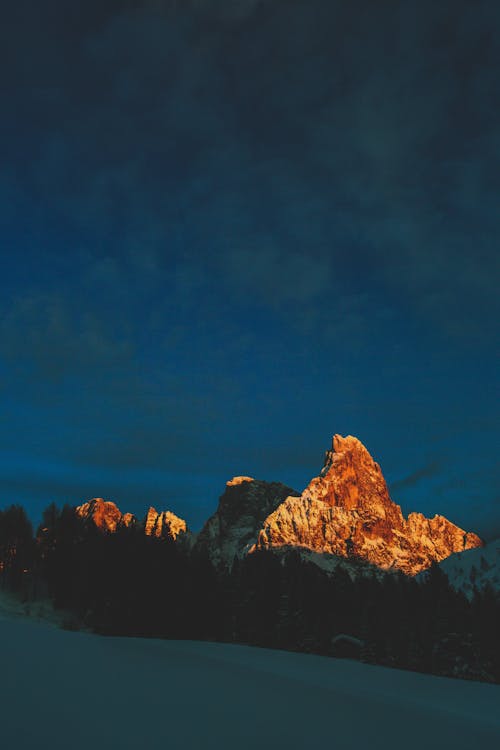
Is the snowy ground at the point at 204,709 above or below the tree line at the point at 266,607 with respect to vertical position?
below

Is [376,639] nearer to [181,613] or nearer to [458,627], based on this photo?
[458,627]

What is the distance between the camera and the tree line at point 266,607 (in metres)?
47.0

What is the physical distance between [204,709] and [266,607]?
A: 49.3 meters

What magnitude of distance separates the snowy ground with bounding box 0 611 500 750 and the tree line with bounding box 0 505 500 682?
34.3 meters

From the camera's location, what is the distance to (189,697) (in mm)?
10734

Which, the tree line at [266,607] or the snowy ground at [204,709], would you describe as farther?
the tree line at [266,607]

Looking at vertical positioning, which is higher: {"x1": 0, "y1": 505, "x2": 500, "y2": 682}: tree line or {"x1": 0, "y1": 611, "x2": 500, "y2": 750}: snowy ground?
{"x1": 0, "y1": 505, "x2": 500, "y2": 682}: tree line

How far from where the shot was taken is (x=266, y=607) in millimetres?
55281

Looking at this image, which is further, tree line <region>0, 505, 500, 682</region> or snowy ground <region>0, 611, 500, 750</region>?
tree line <region>0, 505, 500, 682</region>

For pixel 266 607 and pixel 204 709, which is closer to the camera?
pixel 204 709

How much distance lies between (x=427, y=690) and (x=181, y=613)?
1598 inches

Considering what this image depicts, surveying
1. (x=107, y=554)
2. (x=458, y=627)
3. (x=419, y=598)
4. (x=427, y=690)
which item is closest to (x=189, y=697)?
(x=427, y=690)

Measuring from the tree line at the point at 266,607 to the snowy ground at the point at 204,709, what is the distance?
113 ft

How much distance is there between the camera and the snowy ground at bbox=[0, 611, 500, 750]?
7855 mm
